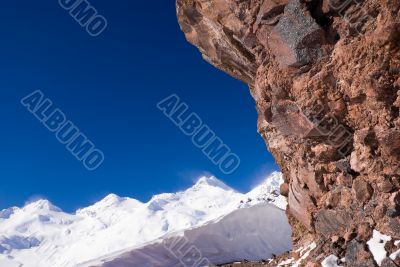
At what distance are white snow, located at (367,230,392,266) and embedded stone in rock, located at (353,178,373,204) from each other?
96 centimetres

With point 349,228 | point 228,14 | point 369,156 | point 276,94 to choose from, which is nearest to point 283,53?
point 276,94

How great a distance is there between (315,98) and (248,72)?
528 cm

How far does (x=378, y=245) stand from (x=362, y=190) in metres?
1.57

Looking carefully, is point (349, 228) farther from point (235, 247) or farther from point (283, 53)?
point (235, 247)

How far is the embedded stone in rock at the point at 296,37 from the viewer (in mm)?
10180

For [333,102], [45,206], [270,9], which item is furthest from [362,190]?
[45,206]

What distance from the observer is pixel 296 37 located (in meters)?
10.4

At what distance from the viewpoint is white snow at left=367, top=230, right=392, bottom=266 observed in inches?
315

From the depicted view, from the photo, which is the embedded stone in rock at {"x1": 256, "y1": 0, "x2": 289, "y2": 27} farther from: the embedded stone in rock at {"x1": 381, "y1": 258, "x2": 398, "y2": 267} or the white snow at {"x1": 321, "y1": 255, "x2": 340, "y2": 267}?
the embedded stone in rock at {"x1": 381, "y1": 258, "x2": 398, "y2": 267}

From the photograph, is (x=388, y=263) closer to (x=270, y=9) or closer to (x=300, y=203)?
(x=300, y=203)

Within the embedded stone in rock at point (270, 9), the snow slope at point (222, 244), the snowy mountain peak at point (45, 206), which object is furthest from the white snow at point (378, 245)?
the snowy mountain peak at point (45, 206)

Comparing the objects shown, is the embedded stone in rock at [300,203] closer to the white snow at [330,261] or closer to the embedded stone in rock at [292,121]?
the embedded stone in rock at [292,121]

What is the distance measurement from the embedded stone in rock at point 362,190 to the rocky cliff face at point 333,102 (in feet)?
0.08

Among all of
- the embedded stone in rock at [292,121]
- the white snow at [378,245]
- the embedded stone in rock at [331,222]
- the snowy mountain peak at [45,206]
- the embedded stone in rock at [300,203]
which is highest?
the embedded stone in rock at [292,121]
